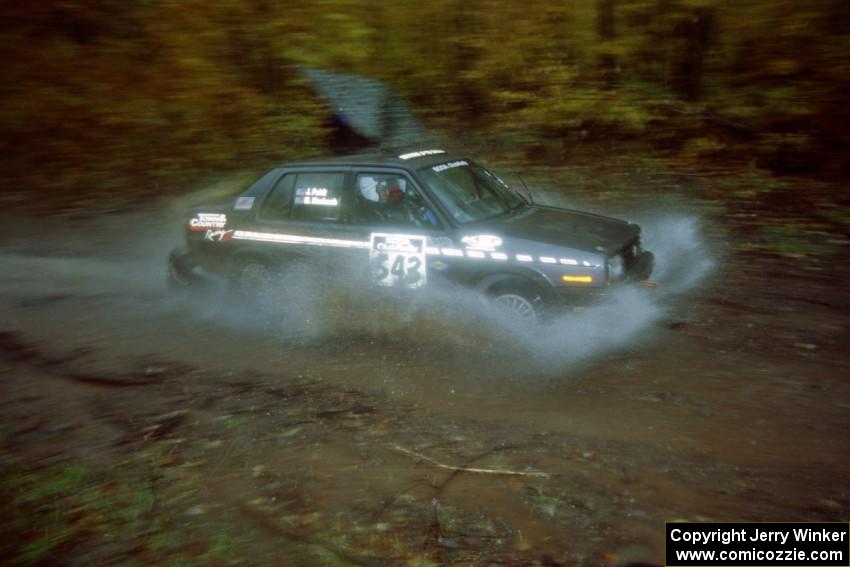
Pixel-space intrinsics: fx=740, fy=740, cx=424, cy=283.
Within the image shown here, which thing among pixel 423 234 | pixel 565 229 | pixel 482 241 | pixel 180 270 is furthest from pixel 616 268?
pixel 180 270

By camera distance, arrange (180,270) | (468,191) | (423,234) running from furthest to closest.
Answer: (180,270) → (468,191) → (423,234)

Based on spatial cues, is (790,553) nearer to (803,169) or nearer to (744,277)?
(744,277)

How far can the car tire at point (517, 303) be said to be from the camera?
623 cm

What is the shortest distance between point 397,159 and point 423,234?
2.62 feet

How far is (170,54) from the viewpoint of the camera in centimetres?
1460

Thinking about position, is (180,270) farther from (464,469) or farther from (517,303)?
(464,469)

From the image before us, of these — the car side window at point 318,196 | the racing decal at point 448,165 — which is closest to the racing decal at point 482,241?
the racing decal at point 448,165

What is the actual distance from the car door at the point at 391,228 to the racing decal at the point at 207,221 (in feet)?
5.06

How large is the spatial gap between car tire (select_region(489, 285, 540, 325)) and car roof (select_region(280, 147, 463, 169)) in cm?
136

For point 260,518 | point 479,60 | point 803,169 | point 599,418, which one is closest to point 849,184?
point 803,169

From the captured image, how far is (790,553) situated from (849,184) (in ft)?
27.6

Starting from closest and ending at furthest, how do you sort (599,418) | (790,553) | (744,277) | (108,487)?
(790,553) → (108,487) → (599,418) → (744,277)

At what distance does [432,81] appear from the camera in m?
13.4

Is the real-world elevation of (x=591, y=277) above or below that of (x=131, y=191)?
below
